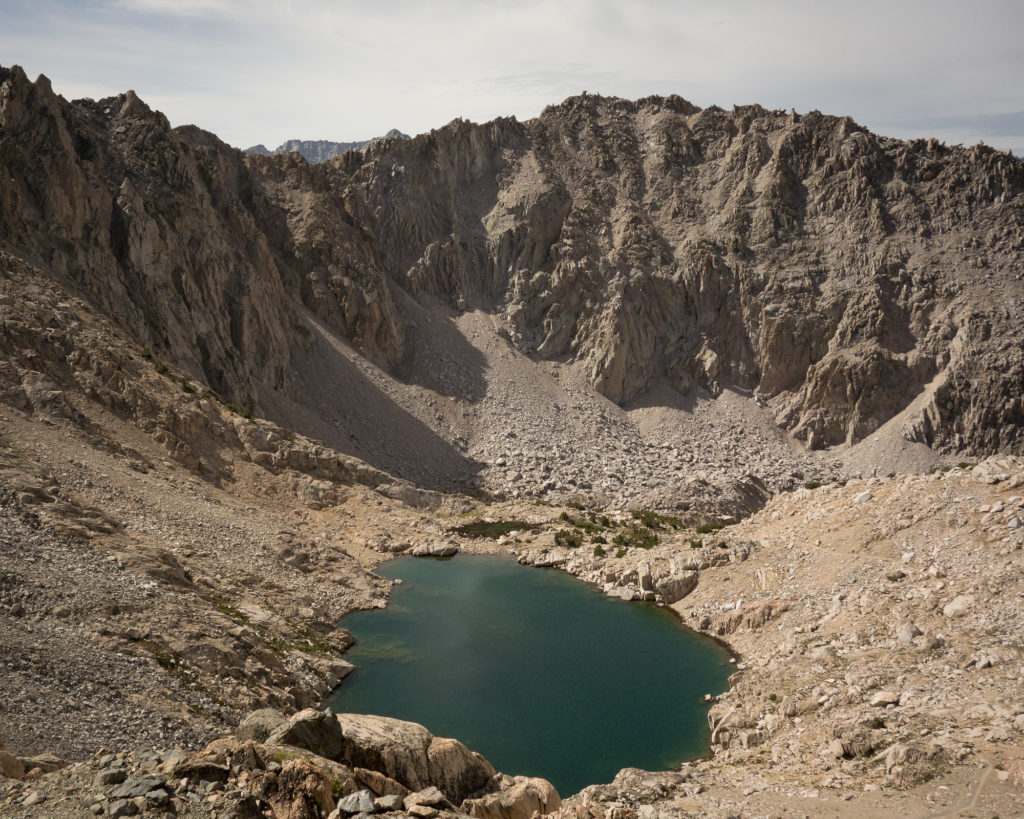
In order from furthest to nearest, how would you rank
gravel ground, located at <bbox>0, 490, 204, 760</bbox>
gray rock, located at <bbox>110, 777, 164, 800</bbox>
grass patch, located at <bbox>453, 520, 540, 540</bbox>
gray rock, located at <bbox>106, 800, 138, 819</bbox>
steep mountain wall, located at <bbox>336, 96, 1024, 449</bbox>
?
steep mountain wall, located at <bbox>336, 96, 1024, 449</bbox> < grass patch, located at <bbox>453, 520, 540, 540</bbox> < gravel ground, located at <bbox>0, 490, 204, 760</bbox> < gray rock, located at <bbox>110, 777, 164, 800</bbox> < gray rock, located at <bbox>106, 800, 138, 819</bbox>

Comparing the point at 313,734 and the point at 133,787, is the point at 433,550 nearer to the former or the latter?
the point at 313,734

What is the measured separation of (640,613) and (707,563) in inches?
192

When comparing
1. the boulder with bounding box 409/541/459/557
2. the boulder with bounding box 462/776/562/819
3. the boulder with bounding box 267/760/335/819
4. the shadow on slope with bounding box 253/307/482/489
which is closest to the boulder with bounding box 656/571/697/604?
the boulder with bounding box 409/541/459/557

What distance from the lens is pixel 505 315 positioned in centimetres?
9675

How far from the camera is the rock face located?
3273 inches

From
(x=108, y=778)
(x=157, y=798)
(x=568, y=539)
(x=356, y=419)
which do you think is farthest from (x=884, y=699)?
(x=356, y=419)

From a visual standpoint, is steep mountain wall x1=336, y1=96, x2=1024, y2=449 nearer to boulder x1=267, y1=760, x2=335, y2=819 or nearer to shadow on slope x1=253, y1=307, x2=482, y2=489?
shadow on slope x1=253, y1=307, x2=482, y2=489

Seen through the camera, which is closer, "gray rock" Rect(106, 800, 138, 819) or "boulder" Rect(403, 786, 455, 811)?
"gray rock" Rect(106, 800, 138, 819)

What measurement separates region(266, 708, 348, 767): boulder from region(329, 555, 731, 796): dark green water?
34.3ft

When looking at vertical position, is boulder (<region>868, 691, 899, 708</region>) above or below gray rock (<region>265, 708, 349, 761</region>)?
below

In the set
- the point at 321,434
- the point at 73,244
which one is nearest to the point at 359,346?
the point at 321,434

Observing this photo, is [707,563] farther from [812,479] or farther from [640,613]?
[812,479]

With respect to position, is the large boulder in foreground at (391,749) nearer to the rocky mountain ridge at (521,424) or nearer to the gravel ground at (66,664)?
the rocky mountain ridge at (521,424)

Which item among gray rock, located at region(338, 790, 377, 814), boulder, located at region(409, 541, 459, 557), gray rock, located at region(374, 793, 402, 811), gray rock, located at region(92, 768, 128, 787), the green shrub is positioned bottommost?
boulder, located at region(409, 541, 459, 557)
